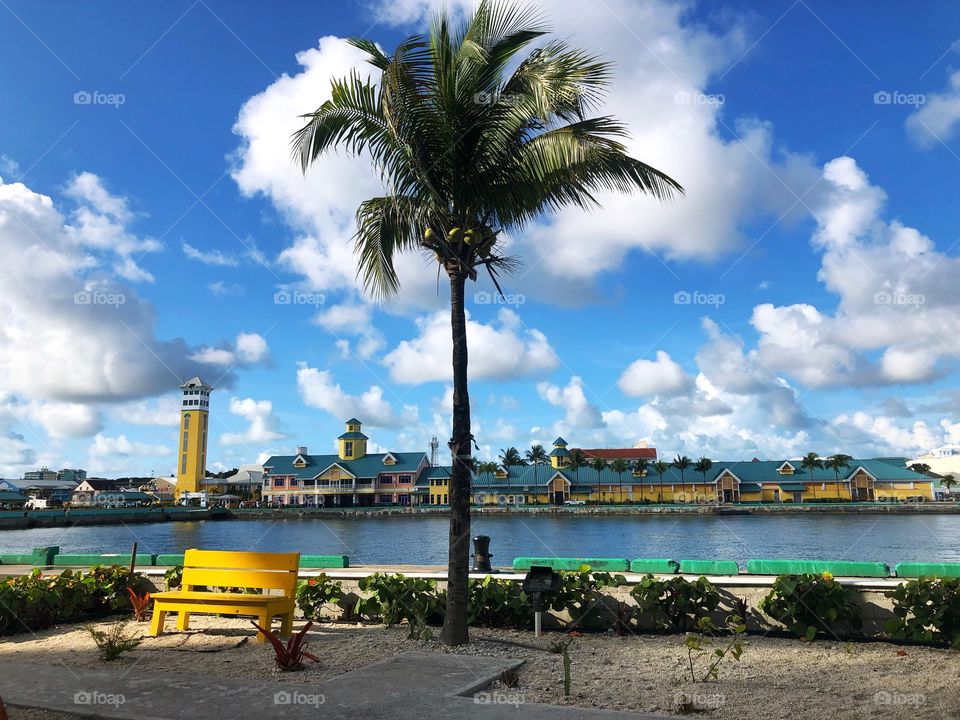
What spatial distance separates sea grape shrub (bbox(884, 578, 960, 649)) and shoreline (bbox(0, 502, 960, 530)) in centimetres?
9059

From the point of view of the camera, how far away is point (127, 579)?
1113 centimetres

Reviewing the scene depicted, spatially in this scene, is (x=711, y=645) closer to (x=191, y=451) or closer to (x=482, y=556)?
(x=482, y=556)

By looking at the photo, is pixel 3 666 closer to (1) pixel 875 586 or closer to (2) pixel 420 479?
(1) pixel 875 586

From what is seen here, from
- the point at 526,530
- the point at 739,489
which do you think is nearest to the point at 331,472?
the point at 526,530

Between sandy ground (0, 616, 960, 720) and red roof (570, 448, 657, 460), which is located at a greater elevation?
red roof (570, 448, 657, 460)

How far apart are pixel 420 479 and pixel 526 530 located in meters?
44.6

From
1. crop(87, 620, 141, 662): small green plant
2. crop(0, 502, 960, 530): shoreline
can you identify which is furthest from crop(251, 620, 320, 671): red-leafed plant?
crop(0, 502, 960, 530): shoreline

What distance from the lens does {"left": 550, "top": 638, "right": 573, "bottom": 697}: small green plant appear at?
6.31 metres

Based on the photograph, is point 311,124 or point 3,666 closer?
point 3,666

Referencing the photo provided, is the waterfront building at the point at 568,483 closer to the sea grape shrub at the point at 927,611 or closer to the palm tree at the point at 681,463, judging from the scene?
the palm tree at the point at 681,463

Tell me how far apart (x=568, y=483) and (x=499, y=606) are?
104602 millimetres

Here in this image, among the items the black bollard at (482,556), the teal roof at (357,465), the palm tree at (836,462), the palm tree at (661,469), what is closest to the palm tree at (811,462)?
the palm tree at (836,462)

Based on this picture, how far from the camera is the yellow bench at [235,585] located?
864cm

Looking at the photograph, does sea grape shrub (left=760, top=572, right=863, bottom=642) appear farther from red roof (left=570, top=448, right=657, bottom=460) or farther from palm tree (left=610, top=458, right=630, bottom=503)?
red roof (left=570, top=448, right=657, bottom=460)
